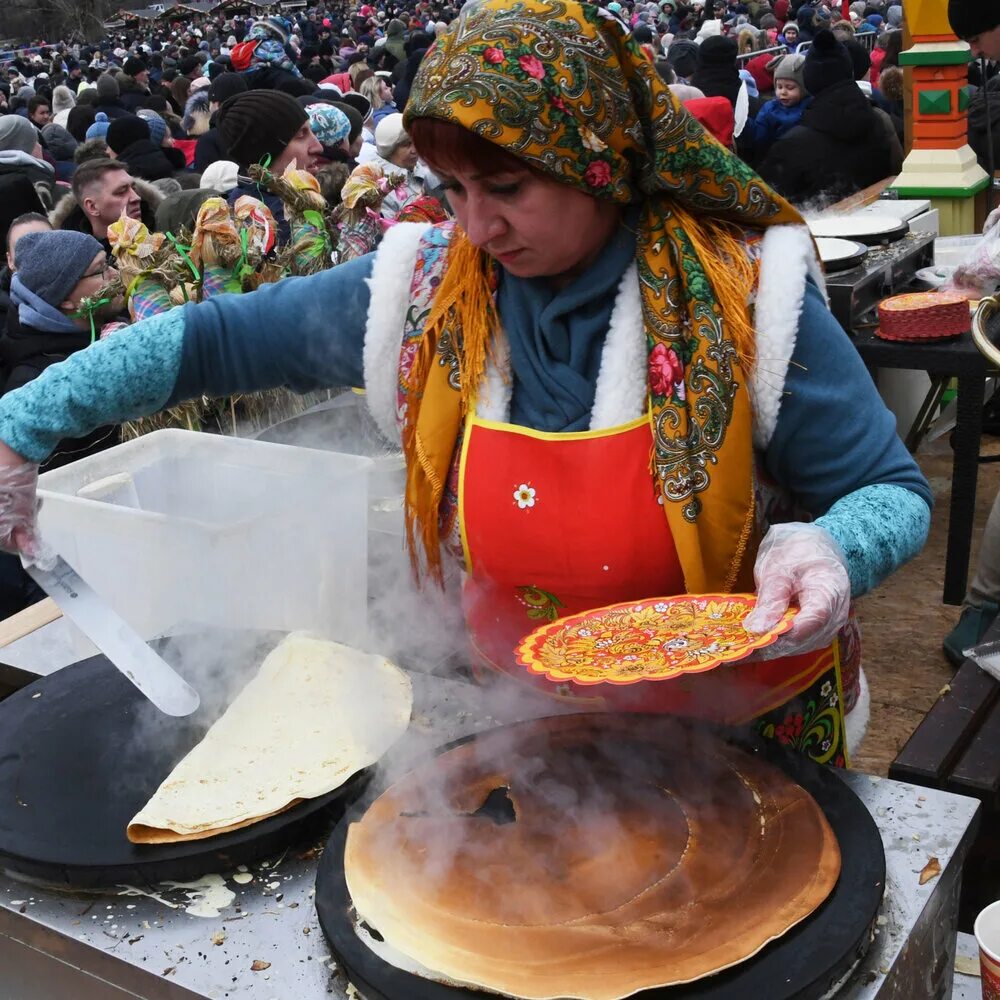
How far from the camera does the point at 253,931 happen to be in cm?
115

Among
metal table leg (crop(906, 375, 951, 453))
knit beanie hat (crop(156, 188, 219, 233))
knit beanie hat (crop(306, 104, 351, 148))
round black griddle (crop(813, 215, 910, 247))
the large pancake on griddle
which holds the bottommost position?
metal table leg (crop(906, 375, 951, 453))

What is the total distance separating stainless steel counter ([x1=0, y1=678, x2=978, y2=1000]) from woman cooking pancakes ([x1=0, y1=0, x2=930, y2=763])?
10.9 inches

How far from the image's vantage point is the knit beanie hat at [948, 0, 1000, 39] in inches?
129

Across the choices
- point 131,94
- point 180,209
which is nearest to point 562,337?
point 180,209

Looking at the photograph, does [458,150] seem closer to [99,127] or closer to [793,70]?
[793,70]

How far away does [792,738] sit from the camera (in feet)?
5.11

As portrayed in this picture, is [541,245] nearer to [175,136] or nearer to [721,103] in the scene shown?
[721,103]

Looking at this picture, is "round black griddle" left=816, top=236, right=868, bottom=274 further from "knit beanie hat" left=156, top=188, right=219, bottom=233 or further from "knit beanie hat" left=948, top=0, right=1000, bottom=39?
"knit beanie hat" left=156, top=188, right=219, bottom=233

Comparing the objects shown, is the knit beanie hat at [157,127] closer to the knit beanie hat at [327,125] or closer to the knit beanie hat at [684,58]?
the knit beanie hat at [327,125]

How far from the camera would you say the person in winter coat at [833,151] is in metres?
5.98

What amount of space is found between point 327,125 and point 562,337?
4743 mm

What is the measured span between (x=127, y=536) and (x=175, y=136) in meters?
8.99

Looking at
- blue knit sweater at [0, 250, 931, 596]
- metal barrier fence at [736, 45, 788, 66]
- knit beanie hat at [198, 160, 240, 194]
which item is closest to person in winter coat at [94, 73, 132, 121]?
knit beanie hat at [198, 160, 240, 194]

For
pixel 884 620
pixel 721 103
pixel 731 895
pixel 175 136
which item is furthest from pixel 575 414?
pixel 175 136
